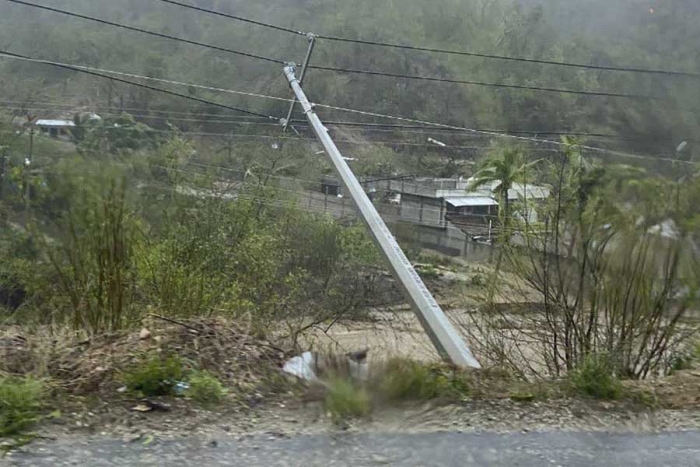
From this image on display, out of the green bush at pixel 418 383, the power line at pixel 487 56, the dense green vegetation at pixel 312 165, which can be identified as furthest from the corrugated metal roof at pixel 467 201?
the green bush at pixel 418 383

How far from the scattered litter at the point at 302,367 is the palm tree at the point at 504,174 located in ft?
17.5

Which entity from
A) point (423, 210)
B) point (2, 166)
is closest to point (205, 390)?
point (2, 166)

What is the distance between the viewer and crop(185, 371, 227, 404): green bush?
4152 millimetres

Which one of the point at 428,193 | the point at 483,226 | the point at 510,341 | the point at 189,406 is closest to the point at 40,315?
the point at 189,406

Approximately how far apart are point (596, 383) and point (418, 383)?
114cm

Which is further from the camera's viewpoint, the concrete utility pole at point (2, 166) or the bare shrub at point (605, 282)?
the concrete utility pole at point (2, 166)

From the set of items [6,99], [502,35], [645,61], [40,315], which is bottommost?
[40,315]

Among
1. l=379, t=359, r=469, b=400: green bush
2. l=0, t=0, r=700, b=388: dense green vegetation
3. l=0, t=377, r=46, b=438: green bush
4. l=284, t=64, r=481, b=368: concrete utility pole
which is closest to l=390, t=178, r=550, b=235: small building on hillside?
l=0, t=0, r=700, b=388: dense green vegetation

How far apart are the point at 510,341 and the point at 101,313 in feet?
13.3

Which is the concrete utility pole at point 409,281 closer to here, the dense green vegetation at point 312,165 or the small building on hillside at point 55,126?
the dense green vegetation at point 312,165

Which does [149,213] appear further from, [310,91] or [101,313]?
[310,91]

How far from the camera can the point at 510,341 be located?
316 inches

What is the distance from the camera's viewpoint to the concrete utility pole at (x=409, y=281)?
6750 millimetres

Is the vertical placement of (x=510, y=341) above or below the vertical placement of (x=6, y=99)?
below
